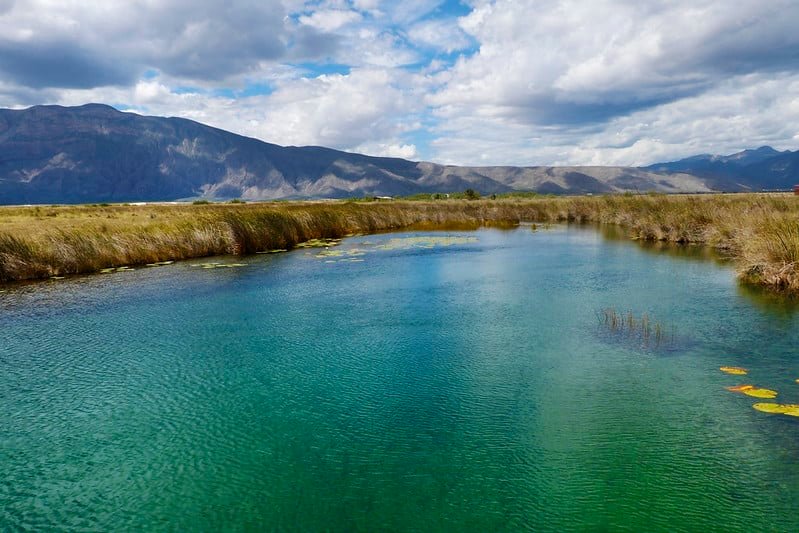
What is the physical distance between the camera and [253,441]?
31.0 feet

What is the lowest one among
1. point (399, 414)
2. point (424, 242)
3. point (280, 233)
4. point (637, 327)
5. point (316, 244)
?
point (399, 414)

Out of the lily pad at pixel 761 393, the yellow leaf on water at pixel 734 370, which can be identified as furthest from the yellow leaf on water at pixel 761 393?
the yellow leaf on water at pixel 734 370

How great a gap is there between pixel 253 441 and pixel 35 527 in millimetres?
3380

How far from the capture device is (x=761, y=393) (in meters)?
10.5

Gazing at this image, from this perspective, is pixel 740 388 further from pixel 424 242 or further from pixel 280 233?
pixel 280 233

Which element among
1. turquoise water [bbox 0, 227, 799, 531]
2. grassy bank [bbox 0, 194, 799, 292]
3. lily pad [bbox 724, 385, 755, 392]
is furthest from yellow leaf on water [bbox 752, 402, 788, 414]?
grassy bank [bbox 0, 194, 799, 292]

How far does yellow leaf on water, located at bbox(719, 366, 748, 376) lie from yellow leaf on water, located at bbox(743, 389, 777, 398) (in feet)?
3.47

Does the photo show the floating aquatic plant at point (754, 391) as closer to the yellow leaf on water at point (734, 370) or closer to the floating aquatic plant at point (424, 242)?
the yellow leaf on water at point (734, 370)

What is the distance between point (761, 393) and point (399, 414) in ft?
25.0

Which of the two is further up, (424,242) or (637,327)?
(424,242)

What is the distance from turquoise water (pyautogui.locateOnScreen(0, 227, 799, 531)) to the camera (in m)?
7.32

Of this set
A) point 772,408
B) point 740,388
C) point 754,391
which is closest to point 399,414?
point 772,408

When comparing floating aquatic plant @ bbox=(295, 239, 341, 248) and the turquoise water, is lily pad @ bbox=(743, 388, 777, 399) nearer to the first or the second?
the turquoise water

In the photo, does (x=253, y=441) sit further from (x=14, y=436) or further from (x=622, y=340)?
(x=622, y=340)
